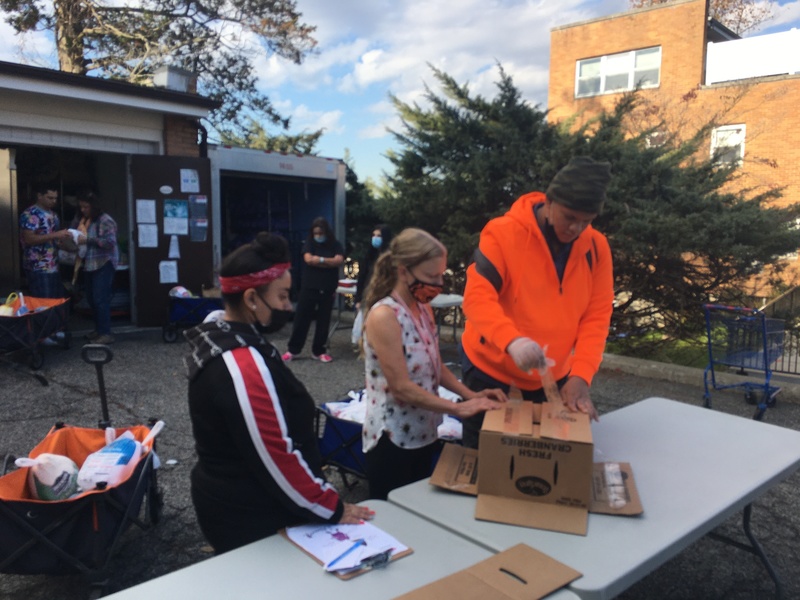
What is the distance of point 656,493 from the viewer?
224 cm

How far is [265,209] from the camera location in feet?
42.1

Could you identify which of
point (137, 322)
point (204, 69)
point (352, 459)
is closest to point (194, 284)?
point (137, 322)

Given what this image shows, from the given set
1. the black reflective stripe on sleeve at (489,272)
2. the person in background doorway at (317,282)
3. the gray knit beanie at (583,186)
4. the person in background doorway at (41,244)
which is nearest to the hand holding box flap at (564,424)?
the black reflective stripe on sleeve at (489,272)

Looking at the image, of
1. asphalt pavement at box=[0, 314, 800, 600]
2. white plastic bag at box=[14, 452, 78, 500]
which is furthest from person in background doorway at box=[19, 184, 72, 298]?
white plastic bag at box=[14, 452, 78, 500]

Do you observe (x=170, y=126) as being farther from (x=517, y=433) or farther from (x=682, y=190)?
(x=517, y=433)

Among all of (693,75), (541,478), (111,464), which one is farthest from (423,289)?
(693,75)

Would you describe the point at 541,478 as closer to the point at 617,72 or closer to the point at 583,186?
the point at 583,186

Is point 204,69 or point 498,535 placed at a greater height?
point 204,69

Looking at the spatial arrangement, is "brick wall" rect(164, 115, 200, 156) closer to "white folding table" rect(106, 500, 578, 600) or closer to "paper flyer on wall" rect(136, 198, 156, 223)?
"paper flyer on wall" rect(136, 198, 156, 223)

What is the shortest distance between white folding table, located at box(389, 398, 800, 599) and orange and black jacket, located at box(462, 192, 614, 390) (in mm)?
445

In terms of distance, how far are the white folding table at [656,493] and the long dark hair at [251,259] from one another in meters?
0.87

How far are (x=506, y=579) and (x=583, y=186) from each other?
54.9 inches

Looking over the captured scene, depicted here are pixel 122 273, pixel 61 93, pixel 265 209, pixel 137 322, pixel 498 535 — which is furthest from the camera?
pixel 265 209

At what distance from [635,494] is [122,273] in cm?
1012
